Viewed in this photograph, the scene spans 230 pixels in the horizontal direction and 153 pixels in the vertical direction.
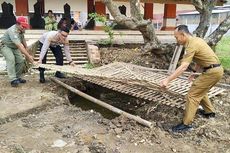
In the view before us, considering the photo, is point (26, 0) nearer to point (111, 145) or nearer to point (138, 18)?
point (138, 18)

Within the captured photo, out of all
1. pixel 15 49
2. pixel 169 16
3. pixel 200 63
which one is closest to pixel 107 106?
pixel 200 63

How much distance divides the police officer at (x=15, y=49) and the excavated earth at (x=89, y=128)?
0.35 metres

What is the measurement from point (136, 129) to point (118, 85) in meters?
1.91

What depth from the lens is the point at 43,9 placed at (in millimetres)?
16594

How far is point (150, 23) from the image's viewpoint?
9.46 m

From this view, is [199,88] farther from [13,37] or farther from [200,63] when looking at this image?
[13,37]

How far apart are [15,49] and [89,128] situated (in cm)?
312

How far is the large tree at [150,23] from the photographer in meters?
9.16

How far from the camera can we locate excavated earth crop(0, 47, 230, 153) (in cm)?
468

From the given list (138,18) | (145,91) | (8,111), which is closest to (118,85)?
(145,91)

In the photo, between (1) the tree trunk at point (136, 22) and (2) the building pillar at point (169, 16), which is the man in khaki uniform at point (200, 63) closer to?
(1) the tree trunk at point (136, 22)

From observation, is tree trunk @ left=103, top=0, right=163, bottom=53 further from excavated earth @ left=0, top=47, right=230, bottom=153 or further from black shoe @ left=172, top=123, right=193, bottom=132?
black shoe @ left=172, top=123, right=193, bottom=132

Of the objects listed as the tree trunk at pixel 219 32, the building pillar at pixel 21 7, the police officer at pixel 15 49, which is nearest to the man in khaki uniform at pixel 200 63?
the police officer at pixel 15 49

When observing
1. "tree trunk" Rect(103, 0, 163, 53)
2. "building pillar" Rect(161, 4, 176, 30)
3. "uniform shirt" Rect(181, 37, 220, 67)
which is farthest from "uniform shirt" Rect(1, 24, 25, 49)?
"building pillar" Rect(161, 4, 176, 30)
